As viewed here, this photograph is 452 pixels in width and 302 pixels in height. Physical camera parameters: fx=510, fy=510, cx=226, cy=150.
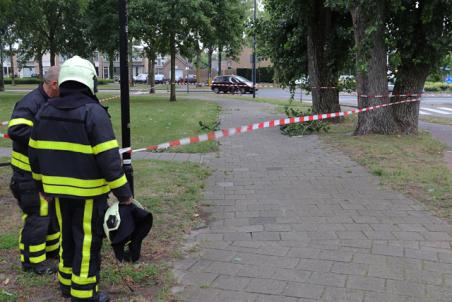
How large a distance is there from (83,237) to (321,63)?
12313 mm

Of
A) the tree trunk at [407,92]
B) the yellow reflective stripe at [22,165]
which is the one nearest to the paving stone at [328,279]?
the yellow reflective stripe at [22,165]

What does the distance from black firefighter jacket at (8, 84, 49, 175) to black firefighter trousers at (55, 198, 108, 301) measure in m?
0.77

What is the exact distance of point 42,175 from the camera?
3283 mm

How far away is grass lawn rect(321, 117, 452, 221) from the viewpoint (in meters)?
6.45

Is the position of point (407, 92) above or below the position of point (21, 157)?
above

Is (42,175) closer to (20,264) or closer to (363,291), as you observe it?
(20,264)

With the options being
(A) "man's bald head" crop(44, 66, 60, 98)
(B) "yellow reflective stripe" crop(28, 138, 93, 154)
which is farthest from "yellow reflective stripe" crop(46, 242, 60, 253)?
(B) "yellow reflective stripe" crop(28, 138, 93, 154)

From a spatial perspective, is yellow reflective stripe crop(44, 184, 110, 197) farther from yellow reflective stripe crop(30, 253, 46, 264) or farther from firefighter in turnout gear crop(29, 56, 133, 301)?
yellow reflective stripe crop(30, 253, 46, 264)

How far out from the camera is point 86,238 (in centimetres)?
325

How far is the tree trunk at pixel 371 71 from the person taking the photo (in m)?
10.8

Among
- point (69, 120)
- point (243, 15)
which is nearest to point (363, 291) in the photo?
point (69, 120)

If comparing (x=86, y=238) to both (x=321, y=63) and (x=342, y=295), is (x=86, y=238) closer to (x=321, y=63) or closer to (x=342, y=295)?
(x=342, y=295)

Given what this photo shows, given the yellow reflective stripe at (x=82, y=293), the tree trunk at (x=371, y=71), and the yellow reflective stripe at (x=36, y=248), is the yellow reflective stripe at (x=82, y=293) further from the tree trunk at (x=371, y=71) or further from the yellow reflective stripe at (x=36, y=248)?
the tree trunk at (x=371, y=71)

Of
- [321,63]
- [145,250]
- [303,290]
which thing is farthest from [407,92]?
[303,290]
